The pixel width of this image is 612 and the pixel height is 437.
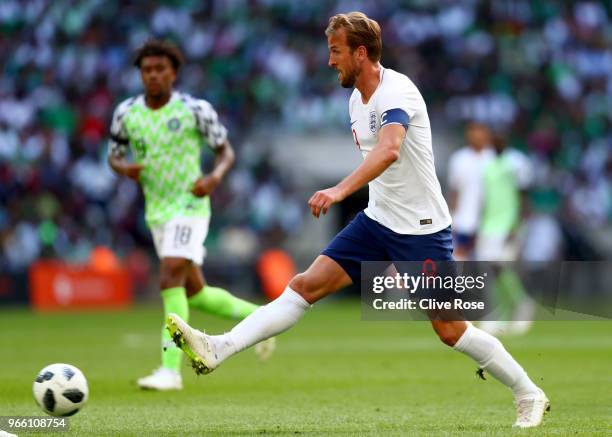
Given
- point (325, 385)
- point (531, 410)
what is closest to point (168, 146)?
point (325, 385)

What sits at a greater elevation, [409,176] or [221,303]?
[409,176]

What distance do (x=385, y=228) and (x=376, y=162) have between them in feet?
1.94

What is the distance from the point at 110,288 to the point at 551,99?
431 inches

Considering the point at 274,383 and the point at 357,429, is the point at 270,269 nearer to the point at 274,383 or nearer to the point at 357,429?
the point at 274,383

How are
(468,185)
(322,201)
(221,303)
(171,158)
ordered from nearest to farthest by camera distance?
(322,201) → (171,158) → (221,303) → (468,185)

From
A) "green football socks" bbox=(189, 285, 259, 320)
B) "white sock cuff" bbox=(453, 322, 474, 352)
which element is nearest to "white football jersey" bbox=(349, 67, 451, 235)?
"white sock cuff" bbox=(453, 322, 474, 352)

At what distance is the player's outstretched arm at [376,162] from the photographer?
22.0ft

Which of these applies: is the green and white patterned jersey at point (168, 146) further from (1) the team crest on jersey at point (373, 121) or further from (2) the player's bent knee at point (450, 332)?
(2) the player's bent knee at point (450, 332)

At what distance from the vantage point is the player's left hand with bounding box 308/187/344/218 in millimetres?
6469

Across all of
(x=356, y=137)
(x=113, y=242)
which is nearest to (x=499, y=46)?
(x=113, y=242)

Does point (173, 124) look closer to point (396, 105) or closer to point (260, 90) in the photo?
point (396, 105)

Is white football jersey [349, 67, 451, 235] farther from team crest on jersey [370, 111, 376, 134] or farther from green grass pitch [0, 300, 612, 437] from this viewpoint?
green grass pitch [0, 300, 612, 437]

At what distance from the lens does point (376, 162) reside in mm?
6836

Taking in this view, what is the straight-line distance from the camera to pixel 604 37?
29219mm
